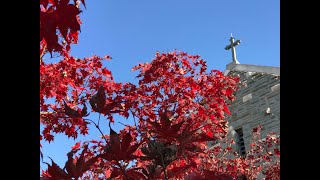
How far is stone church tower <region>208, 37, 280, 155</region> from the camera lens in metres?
10.9

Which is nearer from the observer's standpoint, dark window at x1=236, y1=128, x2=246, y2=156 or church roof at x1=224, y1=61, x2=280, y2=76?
church roof at x1=224, y1=61, x2=280, y2=76

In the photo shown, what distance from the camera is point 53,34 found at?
1757mm

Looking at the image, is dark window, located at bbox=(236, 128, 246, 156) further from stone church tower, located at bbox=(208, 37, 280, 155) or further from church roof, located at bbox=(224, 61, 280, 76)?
church roof, located at bbox=(224, 61, 280, 76)

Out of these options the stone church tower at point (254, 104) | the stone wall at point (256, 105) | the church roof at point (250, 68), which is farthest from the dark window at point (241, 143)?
the church roof at point (250, 68)

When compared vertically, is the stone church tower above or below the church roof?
below

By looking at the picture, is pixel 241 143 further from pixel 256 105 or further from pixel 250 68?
pixel 250 68

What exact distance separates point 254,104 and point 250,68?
1.24 metres

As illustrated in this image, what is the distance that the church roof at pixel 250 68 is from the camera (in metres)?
11.4

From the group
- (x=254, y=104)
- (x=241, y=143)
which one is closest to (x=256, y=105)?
(x=254, y=104)

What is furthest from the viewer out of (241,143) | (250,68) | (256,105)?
(250,68)

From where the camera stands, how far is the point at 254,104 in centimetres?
1152

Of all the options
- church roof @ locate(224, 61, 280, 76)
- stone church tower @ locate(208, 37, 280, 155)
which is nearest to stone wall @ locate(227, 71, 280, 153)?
stone church tower @ locate(208, 37, 280, 155)
